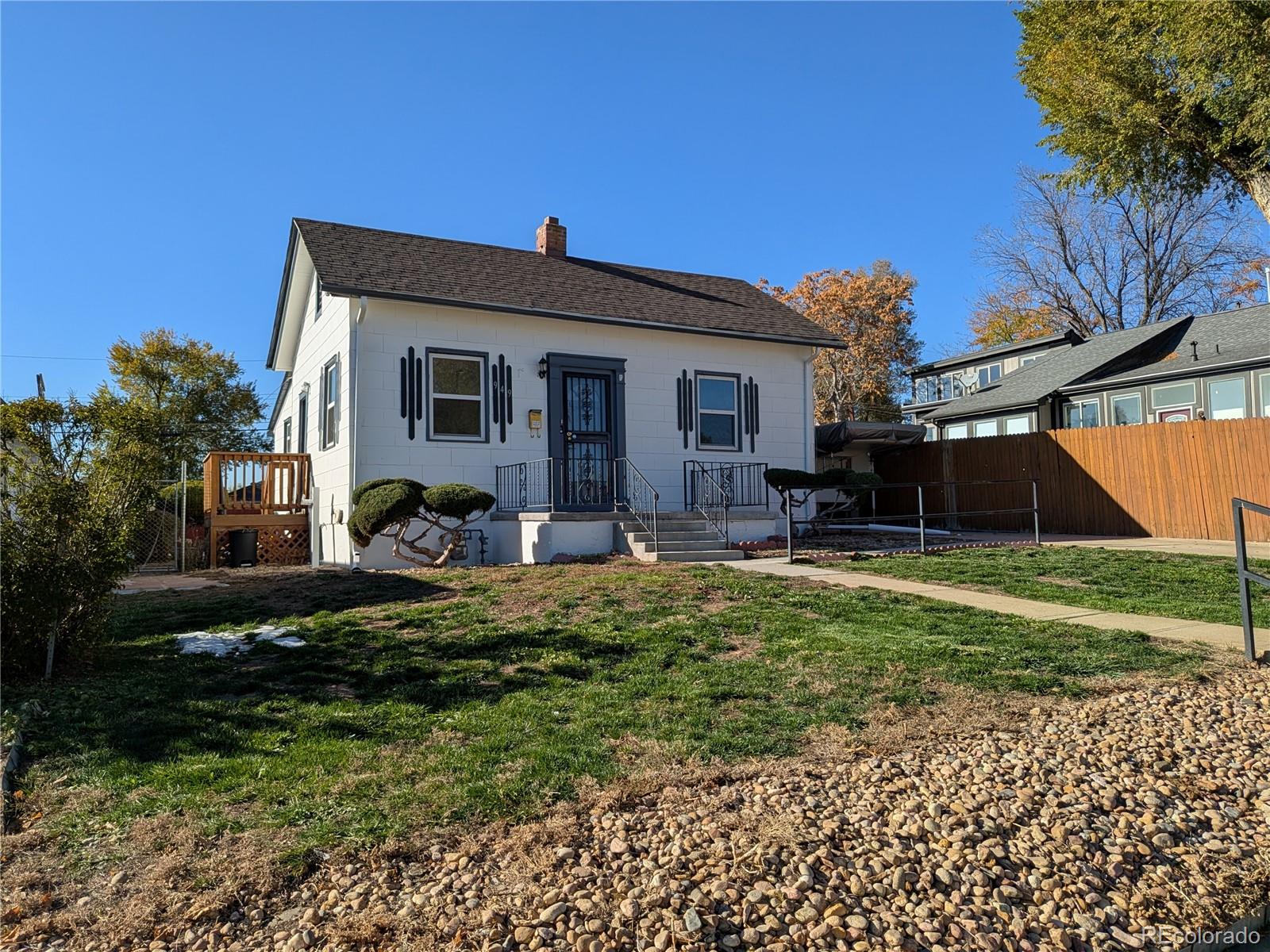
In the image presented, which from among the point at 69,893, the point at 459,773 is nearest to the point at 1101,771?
the point at 459,773

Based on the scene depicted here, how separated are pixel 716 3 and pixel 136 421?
32.0 feet

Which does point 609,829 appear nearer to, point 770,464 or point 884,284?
point 770,464

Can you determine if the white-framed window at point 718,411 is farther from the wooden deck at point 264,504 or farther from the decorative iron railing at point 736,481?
the wooden deck at point 264,504

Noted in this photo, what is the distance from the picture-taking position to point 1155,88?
10562mm

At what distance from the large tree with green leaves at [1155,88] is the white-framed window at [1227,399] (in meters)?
7.93

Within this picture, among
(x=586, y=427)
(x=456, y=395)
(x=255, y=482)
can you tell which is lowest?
(x=255, y=482)

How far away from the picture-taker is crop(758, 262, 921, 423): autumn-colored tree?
3528 centimetres

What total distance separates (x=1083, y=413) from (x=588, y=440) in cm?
1606

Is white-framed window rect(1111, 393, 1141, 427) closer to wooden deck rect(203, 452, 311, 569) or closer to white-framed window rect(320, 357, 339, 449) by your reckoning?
white-framed window rect(320, 357, 339, 449)

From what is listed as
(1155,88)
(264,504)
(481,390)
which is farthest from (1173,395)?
(264,504)

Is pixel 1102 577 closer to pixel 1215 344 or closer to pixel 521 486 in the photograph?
pixel 521 486

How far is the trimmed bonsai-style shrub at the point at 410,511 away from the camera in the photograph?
32.3 ft

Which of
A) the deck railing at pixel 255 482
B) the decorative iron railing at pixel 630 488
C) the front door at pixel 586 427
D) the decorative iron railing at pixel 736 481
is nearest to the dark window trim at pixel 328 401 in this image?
the deck railing at pixel 255 482

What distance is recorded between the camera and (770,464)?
15.1 metres
